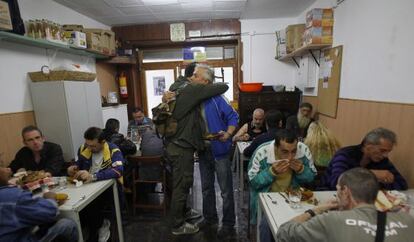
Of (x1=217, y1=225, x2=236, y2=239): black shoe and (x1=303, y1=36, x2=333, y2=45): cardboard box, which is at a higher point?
(x1=303, y1=36, x2=333, y2=45): cardboard box

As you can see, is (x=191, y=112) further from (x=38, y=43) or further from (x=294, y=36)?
(x=294, y=36)

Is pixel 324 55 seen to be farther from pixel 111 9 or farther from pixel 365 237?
pixel 111 9

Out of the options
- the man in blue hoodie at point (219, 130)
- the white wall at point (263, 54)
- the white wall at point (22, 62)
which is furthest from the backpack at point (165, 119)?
the white wall at point (263, 54)

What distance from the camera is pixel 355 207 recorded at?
980mm

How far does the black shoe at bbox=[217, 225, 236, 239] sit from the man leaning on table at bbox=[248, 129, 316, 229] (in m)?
0.81

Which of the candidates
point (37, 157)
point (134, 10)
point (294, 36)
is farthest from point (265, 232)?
point (134, 10)

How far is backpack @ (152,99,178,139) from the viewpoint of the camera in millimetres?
2184

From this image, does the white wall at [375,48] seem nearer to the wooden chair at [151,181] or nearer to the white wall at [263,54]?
the white wall at [263,54]

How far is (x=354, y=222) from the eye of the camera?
89 centimetres

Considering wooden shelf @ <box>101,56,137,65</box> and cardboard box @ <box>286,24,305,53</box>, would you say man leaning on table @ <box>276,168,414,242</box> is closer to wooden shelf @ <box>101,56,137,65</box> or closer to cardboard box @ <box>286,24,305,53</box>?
cardboard box @ <box>286,24,305,53</box>

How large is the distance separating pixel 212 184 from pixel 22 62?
2.75m

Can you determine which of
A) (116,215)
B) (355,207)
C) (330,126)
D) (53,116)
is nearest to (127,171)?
(116,215)

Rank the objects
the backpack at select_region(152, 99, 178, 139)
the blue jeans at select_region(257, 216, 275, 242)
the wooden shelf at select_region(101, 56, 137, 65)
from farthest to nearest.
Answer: the wooden shelf at select_region(101, 56, 137, 65) < the backpack at select_region(152, 99, 178, 139) < the blue jeans at select_region(257, 216, 275, 242)

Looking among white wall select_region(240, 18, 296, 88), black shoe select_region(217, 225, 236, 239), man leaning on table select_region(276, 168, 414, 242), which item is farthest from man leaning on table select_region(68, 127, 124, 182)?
white wall select_region(240, 18, 296, 88)
